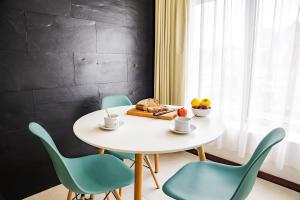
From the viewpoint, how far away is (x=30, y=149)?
1892 mm

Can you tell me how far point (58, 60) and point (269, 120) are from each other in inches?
85.0

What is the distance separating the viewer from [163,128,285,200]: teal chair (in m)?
1.03

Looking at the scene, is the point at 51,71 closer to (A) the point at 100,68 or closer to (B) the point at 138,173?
(A) the point at 100,68

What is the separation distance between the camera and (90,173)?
4.43 ft

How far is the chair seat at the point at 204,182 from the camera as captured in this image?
3.84 feet

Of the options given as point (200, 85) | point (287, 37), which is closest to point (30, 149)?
point (200, 85)

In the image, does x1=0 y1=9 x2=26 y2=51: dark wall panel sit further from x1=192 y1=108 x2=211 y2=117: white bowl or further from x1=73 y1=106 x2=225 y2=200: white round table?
x1=192 y1=108 x2=211 y2=117: white bowl

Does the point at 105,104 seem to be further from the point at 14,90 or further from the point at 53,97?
the point at 14,90

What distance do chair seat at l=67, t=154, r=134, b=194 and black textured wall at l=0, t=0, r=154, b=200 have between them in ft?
2.29

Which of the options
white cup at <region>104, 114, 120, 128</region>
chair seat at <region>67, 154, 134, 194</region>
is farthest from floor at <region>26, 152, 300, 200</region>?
white cup at <region>104, 114, 120, 128</region>

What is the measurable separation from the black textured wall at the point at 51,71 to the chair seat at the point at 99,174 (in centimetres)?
70

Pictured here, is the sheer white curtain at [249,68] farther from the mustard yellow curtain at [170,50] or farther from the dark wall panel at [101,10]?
the dark wall panel at [101,10]

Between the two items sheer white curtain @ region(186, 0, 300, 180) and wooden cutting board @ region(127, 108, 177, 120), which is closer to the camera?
wooden cutting board @ region(127, 108, 177, 120)

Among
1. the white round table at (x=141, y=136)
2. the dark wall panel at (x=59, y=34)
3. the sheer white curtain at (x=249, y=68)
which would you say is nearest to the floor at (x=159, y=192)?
the sheer white curtain at (x=249, y=68)
